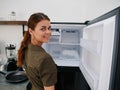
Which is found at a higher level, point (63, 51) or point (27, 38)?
point (27, 38)

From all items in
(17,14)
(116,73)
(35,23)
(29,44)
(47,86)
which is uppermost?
(17,14)

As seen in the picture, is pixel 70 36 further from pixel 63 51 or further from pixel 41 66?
pixel 41 66

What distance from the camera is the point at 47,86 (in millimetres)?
880

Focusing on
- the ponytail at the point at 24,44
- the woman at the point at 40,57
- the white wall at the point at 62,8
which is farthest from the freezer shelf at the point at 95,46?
the white wall at the point at 62,8

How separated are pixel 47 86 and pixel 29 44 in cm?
30

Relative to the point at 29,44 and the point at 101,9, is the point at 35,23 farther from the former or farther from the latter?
the point at 101,9

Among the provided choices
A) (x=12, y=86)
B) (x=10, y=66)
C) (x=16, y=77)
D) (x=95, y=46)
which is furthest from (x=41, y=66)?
(x=10, y=66)

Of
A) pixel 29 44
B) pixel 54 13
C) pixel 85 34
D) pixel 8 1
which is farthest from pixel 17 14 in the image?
pixel 29 44

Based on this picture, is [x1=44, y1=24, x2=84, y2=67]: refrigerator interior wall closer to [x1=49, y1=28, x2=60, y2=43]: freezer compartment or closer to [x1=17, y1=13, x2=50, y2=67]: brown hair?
[x1=49, y1=28, x2=60, y2=43]: freezer compartment

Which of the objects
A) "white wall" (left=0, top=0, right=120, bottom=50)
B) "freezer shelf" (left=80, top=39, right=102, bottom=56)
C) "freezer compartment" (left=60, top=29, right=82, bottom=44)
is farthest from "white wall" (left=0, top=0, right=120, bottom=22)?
"freezer shelf" (left=80, top=39, right=102, bottom=56)

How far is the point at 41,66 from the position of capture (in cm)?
83

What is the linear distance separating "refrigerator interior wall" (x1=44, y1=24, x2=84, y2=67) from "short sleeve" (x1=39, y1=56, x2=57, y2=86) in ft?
2.99

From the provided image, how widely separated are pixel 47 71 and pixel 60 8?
4.35ft

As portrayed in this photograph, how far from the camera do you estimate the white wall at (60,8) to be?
1954 mm
